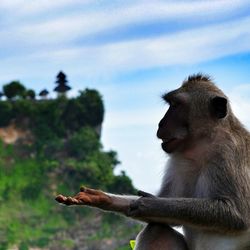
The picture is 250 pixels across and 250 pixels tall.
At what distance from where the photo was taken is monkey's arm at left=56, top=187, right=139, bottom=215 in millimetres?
7486

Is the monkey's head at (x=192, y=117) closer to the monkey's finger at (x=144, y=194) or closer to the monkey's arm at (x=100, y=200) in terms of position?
the monkey's finger at (x=144, y=194)

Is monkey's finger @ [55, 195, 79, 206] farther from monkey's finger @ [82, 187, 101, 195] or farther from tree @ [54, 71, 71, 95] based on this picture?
tree @ [54, 71, 71, 95]

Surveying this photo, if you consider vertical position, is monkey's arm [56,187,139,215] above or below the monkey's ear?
below

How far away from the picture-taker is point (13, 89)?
329 ft

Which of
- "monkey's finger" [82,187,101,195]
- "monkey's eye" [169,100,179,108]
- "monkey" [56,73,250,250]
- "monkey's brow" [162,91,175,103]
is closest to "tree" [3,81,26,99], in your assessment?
"monkey's brow" [162,91,175,103]

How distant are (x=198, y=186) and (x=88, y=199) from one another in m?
1.04

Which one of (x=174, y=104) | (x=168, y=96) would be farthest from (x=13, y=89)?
(x=174, y=104)

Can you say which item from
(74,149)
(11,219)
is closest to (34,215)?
(11,219)

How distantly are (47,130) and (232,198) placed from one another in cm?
10177

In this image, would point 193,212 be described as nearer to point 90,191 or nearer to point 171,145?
point 171,145

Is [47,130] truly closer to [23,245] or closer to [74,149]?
[74,149]

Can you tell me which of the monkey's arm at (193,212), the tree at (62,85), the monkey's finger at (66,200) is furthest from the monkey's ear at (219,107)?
the tree at (62,85)

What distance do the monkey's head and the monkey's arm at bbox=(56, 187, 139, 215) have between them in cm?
55

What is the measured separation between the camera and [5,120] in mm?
103750
